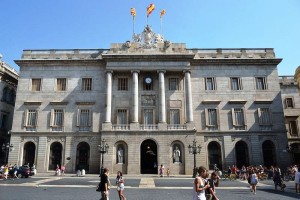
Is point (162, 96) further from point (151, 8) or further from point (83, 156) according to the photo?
point (83, 156)

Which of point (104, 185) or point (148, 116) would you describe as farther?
point (148, 116)

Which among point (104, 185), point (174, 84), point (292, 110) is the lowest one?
point (104, 185)

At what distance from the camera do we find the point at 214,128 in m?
37.8

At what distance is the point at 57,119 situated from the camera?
38.1 metres

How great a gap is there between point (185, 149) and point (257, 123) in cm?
1182

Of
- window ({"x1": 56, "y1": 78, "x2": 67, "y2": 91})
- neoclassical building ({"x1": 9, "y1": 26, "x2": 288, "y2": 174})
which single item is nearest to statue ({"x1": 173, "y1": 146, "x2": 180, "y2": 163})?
neoclassical building ({"x1": 9, "y1": 26, "x2": 288, "y2": 174})

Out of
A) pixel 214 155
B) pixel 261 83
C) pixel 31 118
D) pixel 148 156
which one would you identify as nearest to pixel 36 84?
pixel 31 118

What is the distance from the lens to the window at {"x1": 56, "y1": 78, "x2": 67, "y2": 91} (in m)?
39.4

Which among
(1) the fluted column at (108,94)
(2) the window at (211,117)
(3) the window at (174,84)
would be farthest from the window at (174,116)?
(1) the fluted column at (108,94)

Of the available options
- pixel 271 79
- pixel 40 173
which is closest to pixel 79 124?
pixel 40 173

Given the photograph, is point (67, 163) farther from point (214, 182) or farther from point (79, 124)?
point (214, 182)

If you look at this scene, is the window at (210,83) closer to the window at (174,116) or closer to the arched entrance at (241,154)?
the window at (174,116)

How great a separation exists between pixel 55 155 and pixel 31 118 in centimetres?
657

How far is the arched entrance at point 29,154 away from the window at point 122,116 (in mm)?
13158
